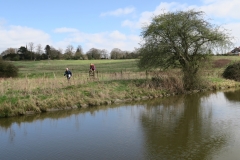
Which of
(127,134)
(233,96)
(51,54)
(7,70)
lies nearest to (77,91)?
(127,134)

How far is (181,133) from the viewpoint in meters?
10.3

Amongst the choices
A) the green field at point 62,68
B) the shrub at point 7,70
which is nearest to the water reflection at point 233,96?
the green field at point 62,68

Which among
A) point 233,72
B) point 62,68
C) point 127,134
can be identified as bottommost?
point 127,134

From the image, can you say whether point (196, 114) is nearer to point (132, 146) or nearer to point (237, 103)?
point (237, 103)

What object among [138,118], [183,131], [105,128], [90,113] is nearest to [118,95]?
[90,113]

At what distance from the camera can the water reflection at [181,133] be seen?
8.22m

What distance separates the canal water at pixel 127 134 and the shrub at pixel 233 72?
14974mm

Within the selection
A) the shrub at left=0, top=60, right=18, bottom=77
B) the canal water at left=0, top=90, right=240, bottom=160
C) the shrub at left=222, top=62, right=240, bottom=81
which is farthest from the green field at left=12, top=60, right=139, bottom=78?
the canal water at left=0, top=90, right=240, bottom=160

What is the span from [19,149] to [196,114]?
30.0 feet

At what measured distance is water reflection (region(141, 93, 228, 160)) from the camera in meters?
8.22

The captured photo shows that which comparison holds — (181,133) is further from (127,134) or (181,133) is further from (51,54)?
(51,54)

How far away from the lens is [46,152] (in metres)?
8.85

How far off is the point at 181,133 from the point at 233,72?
22722mm

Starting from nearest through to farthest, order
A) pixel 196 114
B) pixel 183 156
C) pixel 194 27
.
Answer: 1. pixel 183 156
2. pixel 196 114
3. pixel 194 27
